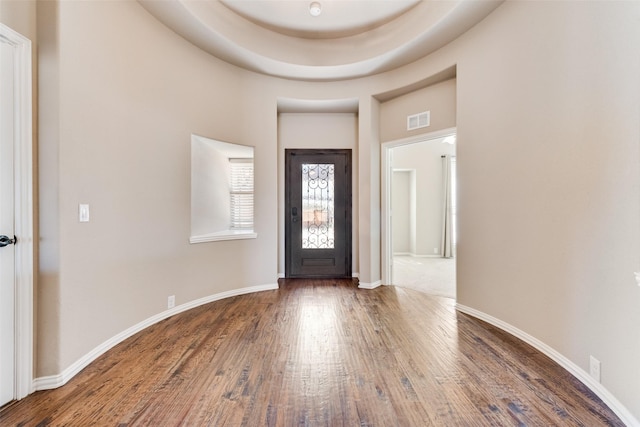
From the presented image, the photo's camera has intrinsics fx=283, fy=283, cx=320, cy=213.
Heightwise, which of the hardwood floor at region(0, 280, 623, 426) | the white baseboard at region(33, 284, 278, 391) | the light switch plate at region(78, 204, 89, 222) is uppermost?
the light switch plate at region(78, 204, 89, 222)

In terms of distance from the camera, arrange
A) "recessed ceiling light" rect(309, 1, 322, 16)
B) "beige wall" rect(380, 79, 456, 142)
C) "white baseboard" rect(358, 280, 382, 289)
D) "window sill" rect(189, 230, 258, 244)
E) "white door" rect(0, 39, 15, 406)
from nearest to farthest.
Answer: "white door" rect(0, 39, 15, 406) → "recessed ceiling light" rect(309, 1, 322, 16) → "window sill" rect(189, 230, 258, 244) → "beige wall" rect(380, 79, 456, 142) → "white baseboard" rect(358, 280, 382, 289)

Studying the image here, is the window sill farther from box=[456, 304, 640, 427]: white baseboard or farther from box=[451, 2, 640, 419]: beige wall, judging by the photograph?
box=[456, 304, 640, 427]: white baseboard

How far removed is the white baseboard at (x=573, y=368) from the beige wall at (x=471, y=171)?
0.14 feet

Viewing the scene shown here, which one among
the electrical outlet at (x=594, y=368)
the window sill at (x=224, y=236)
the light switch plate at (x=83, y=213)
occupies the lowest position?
the electrical outlet at (x=594, y=368)

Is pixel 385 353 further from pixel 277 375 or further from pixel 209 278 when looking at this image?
pixel 209 278

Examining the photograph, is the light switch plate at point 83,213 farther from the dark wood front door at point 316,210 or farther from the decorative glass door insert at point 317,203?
the decorative glass door insert at point 317,203

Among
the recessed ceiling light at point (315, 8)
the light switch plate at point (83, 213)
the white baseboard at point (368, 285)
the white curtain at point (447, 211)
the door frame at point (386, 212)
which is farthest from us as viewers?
the white curtain at point (447, 211)

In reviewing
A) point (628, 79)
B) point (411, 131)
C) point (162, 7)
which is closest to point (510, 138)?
point (628, 79)

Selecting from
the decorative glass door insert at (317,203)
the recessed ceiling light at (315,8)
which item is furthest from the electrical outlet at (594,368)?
the recessed ceiling light at (315,8)

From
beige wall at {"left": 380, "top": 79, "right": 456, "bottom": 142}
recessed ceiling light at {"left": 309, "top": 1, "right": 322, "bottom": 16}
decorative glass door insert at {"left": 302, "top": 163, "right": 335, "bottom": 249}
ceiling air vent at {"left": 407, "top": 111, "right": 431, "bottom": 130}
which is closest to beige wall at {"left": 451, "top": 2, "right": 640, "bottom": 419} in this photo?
beige wall at {"left": 380, "top": 79, "right": 456, "bottom": 142}

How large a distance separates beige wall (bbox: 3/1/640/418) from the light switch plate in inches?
1.9

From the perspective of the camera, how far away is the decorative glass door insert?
15.4 feet

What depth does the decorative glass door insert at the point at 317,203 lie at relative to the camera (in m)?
4.70

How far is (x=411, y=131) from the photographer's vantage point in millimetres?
3871
